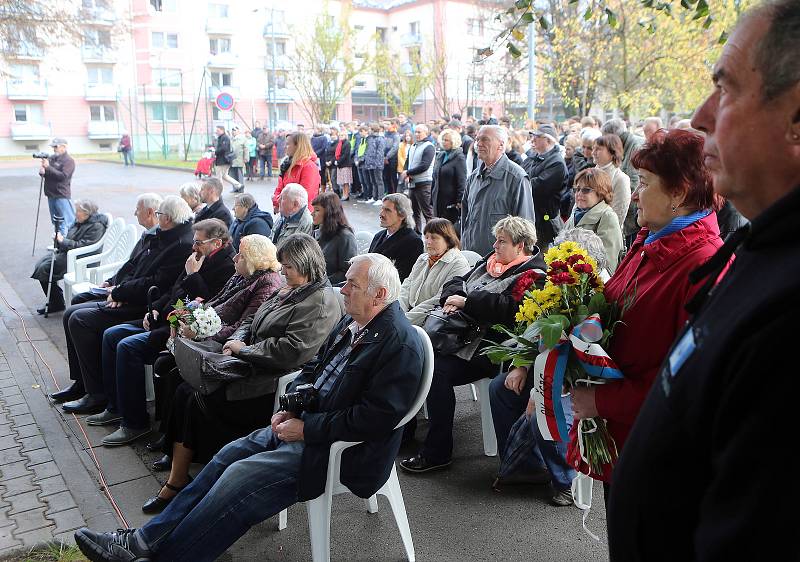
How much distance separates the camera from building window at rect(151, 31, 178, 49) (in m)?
45.9

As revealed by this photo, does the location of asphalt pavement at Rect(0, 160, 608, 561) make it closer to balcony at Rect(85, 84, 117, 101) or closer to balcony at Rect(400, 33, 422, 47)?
balcony at Rect(85, 84, 117, 101)

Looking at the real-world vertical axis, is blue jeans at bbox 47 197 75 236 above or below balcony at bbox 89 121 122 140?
below

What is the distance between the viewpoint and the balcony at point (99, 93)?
4588cm

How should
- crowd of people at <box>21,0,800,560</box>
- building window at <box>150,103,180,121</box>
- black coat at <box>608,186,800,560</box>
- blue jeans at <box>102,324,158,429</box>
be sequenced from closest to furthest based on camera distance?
black coat at <box>608,186,800,560</box>
crowd of people at <box>21,0,800,560</box>
blue jeans at <box>102,324,158,429</box>
building window at <box>150,103,180,121</box>

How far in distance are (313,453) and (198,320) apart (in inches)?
66.5

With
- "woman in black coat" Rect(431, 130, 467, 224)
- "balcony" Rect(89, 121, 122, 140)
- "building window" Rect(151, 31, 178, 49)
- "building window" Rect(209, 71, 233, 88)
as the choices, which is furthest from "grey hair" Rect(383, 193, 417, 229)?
"building window" Rect(209, 71, 233, 88)

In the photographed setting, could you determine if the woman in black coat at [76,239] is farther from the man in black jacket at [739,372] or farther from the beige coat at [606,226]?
the man in black jacket at [739,372]

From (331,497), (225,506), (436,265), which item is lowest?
(331,497)

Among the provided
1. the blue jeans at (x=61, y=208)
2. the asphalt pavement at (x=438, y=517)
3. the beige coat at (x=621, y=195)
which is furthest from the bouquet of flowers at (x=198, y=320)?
the blue jeans at (x=61, y=208)

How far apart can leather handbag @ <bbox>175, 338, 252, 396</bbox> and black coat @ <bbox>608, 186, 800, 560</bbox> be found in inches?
118

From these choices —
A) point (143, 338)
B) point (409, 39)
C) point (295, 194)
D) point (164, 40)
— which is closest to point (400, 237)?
point (295, 194)

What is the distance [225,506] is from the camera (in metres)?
2.89

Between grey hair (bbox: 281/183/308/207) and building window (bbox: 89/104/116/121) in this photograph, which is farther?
building window (bbox: 89/104/116/121)

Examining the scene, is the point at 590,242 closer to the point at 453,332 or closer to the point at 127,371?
the point at 453,332
